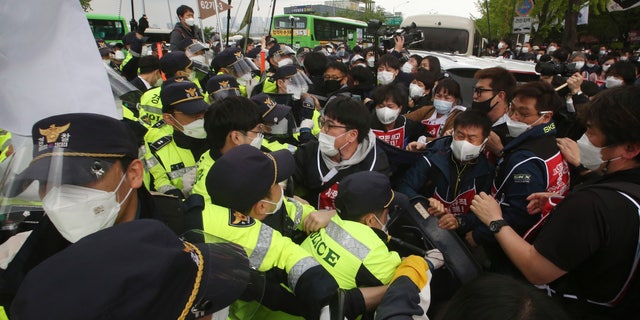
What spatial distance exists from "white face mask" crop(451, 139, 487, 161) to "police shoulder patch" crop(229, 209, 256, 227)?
1842 mm

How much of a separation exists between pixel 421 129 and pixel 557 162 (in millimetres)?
1791

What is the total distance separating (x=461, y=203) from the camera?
3.03 meters

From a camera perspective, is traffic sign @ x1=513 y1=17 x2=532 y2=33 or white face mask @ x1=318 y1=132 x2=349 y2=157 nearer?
white face mask @ x1=318 y1=132 x2=349 y2=157

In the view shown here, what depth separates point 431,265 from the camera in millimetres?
1951

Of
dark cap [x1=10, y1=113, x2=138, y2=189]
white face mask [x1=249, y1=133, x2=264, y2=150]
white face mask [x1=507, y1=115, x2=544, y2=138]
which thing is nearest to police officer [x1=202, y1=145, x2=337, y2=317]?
dark cap [x1=10, y1=113, x2=138, y2=189]

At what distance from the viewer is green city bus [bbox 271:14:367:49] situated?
23156mm

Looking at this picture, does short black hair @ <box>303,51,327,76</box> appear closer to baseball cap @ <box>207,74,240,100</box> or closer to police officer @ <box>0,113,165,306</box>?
baseball cap @ <box>207,74,240,100</box>

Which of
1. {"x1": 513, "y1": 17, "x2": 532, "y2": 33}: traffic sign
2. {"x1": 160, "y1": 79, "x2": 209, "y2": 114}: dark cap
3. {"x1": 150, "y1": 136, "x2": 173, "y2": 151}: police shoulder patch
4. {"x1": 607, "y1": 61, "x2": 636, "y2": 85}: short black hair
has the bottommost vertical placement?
{"x1": 150, "y1": 136, "x2": 173, "y2": 151}: police shoulder patch

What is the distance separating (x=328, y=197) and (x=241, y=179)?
120 centimetres

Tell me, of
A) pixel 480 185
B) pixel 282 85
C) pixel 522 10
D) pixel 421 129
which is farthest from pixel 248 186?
pixel 522 10

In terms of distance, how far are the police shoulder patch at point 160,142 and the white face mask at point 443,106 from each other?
2.97 metres

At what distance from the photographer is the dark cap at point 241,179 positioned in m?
1.78

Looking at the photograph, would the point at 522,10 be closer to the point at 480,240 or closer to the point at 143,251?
the point at 480,240

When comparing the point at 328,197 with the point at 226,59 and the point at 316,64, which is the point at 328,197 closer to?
the point at 226,59
